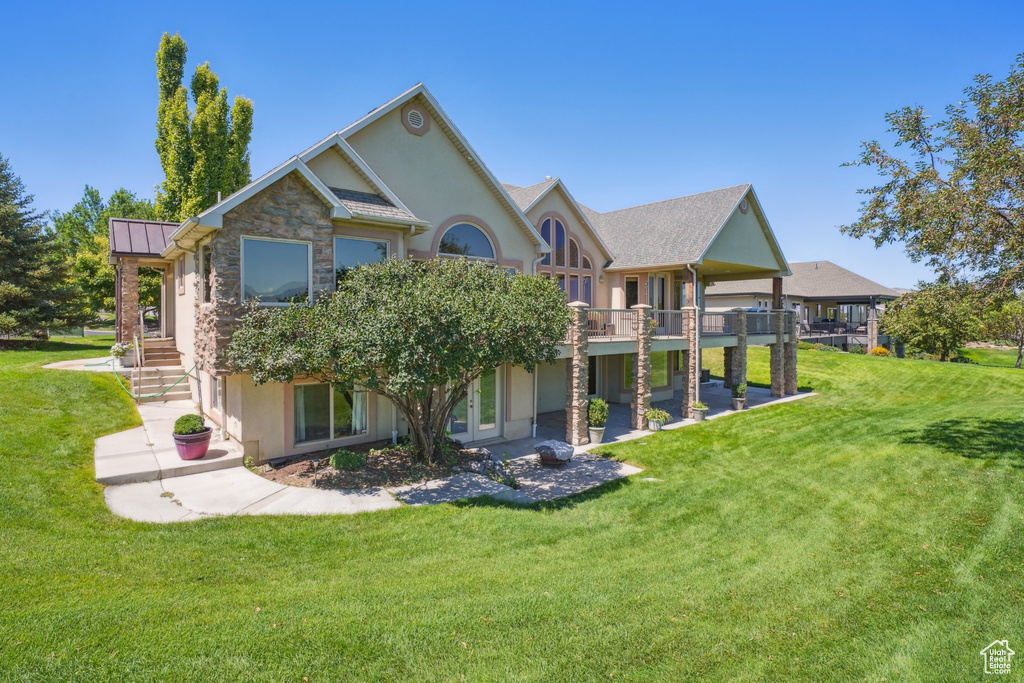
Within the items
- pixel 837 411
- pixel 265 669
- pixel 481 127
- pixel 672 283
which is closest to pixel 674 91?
pixel 481 127

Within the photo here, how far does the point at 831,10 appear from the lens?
12008mm

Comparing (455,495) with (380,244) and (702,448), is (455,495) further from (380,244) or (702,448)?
(702,448)

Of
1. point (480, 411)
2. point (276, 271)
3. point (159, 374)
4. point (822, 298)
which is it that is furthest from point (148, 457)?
point (822, 298)

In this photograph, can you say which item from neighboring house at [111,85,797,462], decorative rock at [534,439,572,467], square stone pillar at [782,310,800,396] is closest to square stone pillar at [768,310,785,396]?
neighboring house at [111,85,797,462]

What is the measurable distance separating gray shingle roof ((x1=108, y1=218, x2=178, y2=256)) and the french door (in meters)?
11.6

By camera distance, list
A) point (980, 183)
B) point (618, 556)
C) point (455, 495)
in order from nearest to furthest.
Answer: point (618, 556)
point (455, 495)
point (980, 183)

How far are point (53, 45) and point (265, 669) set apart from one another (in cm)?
1578

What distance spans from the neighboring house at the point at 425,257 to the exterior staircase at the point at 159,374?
7 cm

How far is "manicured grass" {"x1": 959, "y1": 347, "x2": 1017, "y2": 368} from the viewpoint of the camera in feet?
138

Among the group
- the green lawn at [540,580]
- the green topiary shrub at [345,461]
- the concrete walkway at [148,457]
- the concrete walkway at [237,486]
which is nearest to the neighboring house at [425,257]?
the concrete walkway at [148,457]

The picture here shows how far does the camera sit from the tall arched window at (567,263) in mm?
18312

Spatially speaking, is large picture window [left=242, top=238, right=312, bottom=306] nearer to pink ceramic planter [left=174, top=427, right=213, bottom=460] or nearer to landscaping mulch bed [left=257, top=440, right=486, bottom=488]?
pink ceramic planter [left=174, top=427, right=213, bottom=460]

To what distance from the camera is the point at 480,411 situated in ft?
47.9

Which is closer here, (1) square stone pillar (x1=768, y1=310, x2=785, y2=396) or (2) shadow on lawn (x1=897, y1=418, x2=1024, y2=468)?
(2) shadow on lawn (x1=897, y1=418, x2=1024, y2=468)
